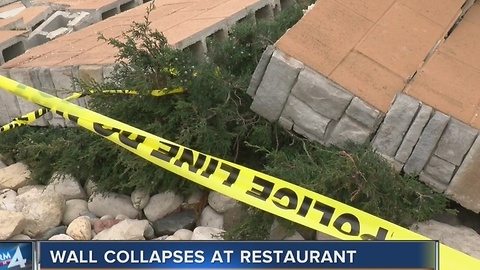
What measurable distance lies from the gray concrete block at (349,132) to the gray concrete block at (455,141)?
43 cm

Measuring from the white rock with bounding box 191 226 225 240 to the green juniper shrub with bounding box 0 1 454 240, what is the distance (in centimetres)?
23

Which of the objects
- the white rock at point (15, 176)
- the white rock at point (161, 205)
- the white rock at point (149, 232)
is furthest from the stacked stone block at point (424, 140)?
the white rock at point (15, 176)

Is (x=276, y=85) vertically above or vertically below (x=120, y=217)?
above

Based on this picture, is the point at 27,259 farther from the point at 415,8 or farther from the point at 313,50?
the point at 415,8

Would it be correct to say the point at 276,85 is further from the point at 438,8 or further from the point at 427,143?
the point at 438,8

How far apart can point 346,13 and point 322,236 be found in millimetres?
1473

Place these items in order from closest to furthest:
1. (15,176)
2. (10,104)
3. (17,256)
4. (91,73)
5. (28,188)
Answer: (17,256)
(28,188)
(15,176)
(91,73)
(10,104)

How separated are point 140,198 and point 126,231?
0.32 m

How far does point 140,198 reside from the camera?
4.03 m

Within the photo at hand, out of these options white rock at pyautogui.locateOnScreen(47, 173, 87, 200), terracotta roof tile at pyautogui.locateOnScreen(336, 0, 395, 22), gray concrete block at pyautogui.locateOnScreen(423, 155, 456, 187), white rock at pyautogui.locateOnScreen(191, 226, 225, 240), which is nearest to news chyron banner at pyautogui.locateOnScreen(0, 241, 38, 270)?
white rock at pyautogui.locateOnScreen(191, 226, 225, 240)

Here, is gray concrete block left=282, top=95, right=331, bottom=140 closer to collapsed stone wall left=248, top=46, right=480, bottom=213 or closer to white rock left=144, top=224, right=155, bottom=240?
collapsed stone wall left=248, top=46, right=480, bottom=213

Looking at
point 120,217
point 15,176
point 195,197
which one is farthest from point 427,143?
point 15,176

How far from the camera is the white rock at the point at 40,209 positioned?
3.94 metres

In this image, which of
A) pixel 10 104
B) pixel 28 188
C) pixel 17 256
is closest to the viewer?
pixel 17 256
